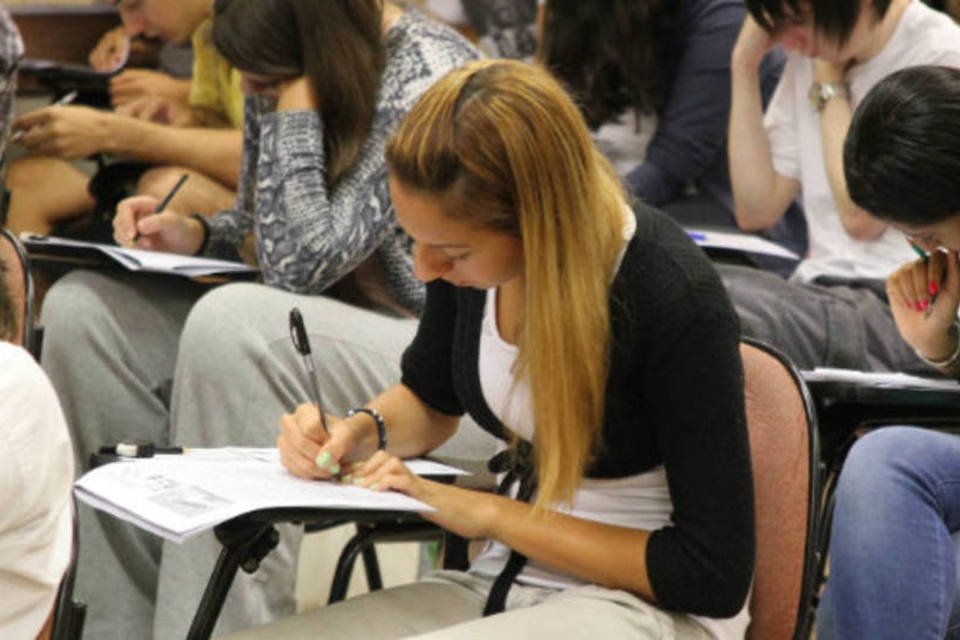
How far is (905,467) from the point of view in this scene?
1.98 m

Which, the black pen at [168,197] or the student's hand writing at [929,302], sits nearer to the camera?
the student's hand writing at [929,302]

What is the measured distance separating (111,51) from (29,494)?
2441mm

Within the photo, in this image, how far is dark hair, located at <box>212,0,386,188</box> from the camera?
8.61 ft

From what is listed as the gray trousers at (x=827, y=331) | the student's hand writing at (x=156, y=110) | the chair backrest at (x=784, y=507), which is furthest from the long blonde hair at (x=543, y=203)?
the student's hand writing at (x=156, y=110)

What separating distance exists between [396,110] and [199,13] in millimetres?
1067

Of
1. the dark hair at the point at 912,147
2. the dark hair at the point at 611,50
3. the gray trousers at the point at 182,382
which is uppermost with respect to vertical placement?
the dark hair at the point at 912,147

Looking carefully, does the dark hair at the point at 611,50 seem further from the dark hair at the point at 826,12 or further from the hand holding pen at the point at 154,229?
the hand holding pen at the point at 154,229

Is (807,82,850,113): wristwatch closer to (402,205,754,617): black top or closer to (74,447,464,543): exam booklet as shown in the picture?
(402,205,754,617): black top

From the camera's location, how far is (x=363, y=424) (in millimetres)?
1956

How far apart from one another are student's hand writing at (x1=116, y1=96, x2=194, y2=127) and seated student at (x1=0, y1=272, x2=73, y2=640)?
1995 mm

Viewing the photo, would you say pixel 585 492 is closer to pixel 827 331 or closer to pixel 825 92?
pixel 827 331

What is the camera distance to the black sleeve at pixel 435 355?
1979mm

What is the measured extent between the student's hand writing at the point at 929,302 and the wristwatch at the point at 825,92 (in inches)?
24.8

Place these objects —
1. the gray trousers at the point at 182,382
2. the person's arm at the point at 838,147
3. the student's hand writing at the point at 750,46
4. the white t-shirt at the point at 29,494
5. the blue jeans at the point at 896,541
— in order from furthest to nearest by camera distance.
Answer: the student's hand writing at the point at 750,46 → the person's arm at the point at 838,147 → the gray trousers at the point at 182,382 → the blue jeans at the point at 896,541 → the white t-shirt at the point at 29,494
